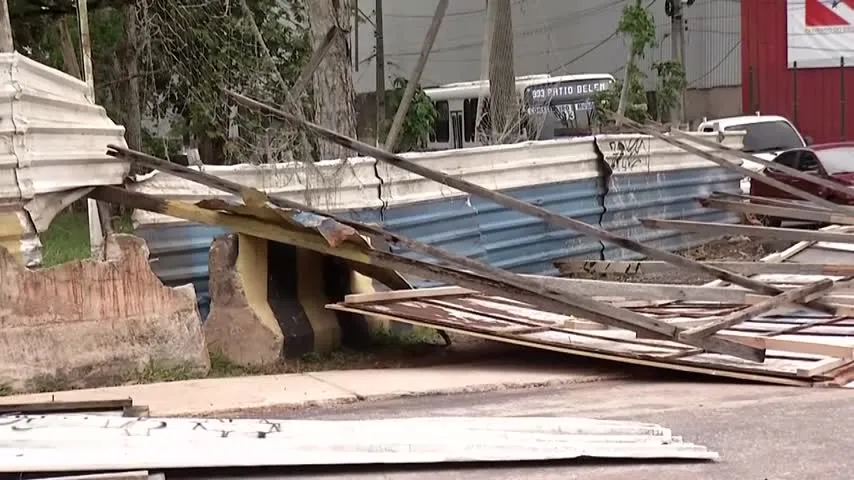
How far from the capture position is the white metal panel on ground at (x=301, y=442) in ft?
16.9

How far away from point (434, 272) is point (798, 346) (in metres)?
2.75

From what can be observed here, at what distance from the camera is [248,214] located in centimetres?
829

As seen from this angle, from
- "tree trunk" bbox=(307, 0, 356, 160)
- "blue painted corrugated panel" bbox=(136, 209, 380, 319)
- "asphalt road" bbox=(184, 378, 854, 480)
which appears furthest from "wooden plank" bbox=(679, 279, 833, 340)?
"tree trunk" bbox=(307, 0, 356, 160)

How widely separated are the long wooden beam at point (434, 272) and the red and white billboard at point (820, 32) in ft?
100

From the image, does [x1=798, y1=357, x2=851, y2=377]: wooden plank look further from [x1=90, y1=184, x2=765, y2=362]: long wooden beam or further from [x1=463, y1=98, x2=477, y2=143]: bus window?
[x1=463, y1=98, x2=477, y2=143]: bus window

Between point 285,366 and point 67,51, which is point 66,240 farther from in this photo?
point 285,366

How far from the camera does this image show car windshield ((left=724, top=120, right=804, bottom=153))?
856 inches

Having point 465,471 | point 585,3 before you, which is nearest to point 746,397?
point 465,471

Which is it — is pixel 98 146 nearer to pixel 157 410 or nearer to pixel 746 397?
pixel 157 410

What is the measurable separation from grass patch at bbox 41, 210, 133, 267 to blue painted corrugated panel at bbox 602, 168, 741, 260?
5.83 meters

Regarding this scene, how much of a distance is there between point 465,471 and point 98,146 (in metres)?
4.14

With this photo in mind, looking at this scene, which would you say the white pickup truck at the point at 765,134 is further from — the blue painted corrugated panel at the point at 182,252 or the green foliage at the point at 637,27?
the blue painted corrugated panel at the point at 182,252

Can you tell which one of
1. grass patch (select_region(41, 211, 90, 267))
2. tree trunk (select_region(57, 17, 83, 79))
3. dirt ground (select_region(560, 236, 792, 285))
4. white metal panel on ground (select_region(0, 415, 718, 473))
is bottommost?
dirt ground (select_region(560, 236, 792, 285))

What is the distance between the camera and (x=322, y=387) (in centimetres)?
773
